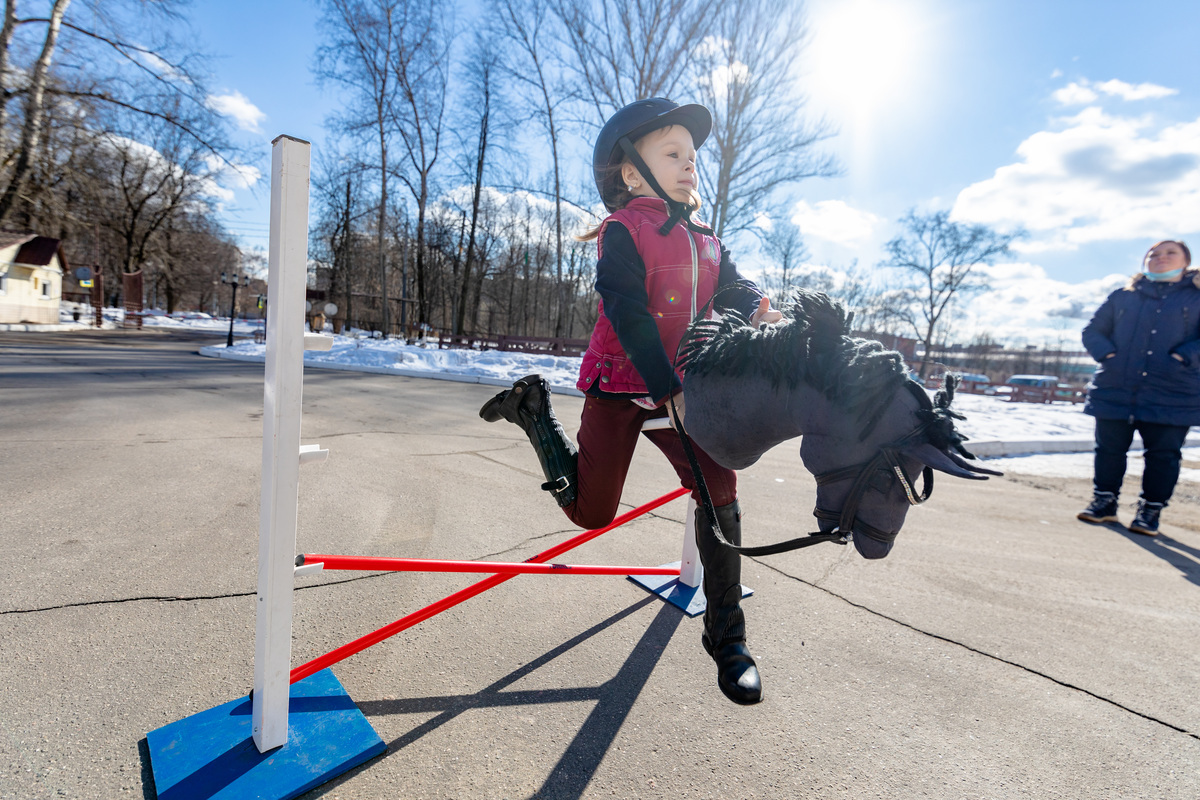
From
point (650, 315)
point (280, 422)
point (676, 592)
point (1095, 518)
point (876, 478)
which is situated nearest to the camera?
point (876, 478)

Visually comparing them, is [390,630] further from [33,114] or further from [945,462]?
[33,114]

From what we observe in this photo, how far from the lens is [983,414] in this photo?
10625 mm

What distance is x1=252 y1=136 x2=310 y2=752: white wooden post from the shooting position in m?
1.28

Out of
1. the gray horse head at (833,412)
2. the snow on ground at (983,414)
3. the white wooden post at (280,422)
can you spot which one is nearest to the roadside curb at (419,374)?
the snow on ground at (983,414)

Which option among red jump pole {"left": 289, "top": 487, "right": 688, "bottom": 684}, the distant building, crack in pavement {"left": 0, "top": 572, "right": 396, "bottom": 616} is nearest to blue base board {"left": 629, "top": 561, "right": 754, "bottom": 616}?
red jump pole {"left": 289, "top": 487, "right": 688, "bottom": 684}

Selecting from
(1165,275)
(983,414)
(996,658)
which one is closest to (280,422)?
(996,658)

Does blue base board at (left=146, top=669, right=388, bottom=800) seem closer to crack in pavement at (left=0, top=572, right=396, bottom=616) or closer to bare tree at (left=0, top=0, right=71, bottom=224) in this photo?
crack in pavement at (left=0, top=572, right=396, bottom=616)

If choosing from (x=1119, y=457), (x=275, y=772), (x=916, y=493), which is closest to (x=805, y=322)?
(x=916, y=493)

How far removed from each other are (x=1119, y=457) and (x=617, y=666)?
4587mm

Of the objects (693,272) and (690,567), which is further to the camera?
(690,567)

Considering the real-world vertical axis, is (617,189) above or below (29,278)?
below

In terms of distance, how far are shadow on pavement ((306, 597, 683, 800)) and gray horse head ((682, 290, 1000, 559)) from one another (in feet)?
3.10

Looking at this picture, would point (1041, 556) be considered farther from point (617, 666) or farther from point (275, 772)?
point (275, 772)

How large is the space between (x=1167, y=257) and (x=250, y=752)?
614cm
